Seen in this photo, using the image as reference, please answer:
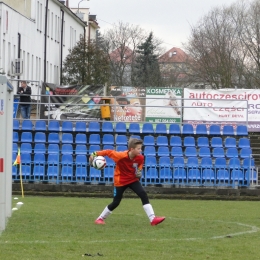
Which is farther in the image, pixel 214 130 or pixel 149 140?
pixel 214 130

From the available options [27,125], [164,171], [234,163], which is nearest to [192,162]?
[164,171]

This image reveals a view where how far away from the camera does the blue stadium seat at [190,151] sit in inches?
1090

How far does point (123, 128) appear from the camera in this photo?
29344mm

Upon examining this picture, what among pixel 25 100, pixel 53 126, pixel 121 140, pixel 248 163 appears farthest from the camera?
pixel 25 100

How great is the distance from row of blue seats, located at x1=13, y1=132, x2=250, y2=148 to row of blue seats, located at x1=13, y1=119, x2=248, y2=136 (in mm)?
427

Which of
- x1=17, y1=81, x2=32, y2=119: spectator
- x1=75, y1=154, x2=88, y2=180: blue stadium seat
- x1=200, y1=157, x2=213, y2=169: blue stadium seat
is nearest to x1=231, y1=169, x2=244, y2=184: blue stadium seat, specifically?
x1=200, y1=157, x2=213, y2=169: blue stadium seat

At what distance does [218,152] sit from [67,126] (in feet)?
19.9

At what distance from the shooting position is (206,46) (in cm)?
6519

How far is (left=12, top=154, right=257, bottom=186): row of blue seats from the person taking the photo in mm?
26422

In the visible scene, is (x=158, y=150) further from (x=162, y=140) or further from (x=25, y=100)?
(x=25, y=100)

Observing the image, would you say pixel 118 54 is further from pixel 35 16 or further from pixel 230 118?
pixel 230 118

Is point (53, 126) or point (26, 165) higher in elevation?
point (53, 126)

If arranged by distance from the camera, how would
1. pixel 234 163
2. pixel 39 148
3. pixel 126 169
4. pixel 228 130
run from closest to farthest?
1. pixel 126 169
2. pixel 234 163
3. pixel 39 148
4. pixel 228 130

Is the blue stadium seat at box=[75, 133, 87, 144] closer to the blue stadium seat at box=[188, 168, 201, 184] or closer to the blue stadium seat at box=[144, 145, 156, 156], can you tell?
the blue stadium seat at box=[144, 145, 156, 156]
